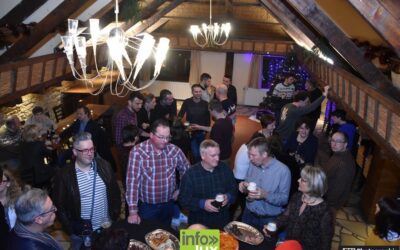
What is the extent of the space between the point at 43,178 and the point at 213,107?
228 cm

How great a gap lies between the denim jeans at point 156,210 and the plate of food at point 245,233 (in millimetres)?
891

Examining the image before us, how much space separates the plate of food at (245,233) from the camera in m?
2.63

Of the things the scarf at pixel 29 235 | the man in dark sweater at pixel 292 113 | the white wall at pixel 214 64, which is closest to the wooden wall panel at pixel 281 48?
the white wall at pixel 214 64

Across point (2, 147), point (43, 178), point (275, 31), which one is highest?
point (275, 31)

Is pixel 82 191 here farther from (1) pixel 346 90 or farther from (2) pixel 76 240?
(1) pixel 346 90

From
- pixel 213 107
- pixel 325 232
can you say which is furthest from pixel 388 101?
pixel 213 107

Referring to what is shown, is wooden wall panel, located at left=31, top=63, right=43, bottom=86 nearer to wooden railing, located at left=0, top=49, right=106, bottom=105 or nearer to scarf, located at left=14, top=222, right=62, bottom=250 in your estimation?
wooden railing, located at left=0, top=49, right=106, bottom=105

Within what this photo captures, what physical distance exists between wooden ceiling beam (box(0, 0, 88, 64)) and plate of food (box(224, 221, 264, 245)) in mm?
3422

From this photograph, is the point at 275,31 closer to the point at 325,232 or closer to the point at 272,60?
the point at 272,60

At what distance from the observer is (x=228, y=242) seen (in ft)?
8.33

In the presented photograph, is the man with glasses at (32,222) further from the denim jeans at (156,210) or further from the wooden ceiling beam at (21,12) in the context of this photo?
the wooden ceiling beam at (21,12)

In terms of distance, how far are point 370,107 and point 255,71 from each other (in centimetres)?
839

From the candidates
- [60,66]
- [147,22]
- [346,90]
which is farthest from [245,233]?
[147,22]

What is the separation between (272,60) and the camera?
11969 millimetres
